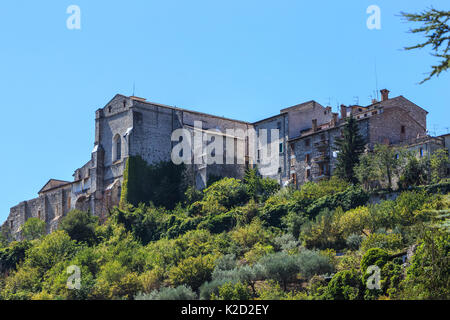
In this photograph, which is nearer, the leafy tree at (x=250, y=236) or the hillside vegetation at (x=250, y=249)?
the hillside vegetation at (x=250, y=249)

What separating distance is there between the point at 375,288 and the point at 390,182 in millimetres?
18144

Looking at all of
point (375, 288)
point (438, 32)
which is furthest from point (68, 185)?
point (438, 32)

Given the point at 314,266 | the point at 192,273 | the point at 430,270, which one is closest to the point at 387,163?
the point at 314,266

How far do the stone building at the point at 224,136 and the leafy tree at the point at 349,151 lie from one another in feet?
6.05

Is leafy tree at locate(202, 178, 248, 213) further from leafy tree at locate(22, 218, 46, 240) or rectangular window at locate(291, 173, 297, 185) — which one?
leafy tree at locate(22, 218, 46, 240)

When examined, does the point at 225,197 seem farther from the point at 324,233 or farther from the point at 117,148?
the point at 117,148

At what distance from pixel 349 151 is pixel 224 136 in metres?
16.4

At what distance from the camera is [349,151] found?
181ft

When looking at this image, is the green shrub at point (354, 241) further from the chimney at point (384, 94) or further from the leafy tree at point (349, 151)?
the chimney at point (384, 94)

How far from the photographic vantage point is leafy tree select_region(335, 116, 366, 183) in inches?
2173

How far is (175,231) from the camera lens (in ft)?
196

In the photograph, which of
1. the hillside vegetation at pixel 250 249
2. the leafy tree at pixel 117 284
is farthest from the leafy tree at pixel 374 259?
the leafy tree at pixel 117 284

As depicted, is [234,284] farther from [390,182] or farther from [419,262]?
[390,182]

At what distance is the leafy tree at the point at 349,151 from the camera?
55.2 metres
